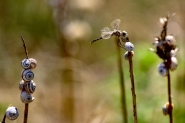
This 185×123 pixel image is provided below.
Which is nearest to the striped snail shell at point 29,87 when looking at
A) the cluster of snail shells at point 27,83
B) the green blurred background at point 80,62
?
the cluster of snail shells at point 27,83

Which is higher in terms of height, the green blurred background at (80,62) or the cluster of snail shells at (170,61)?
the green blurred background at (80,62)

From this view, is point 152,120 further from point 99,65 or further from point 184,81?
point 99,65

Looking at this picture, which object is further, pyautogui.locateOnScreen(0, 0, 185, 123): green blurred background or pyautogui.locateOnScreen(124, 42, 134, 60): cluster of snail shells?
pyautogui.locateOnScreen(0, 0, 185, 123): green blurred background

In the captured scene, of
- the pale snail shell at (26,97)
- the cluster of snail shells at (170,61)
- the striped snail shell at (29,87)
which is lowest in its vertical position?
the pale snail shell at (26,97)

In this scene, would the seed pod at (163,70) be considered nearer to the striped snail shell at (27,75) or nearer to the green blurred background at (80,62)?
→ the striped snail shell at (27,75)

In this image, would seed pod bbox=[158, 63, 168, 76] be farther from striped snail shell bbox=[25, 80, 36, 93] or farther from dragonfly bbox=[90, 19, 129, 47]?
striped snail shell bbox=[25, 80, 36, 93]

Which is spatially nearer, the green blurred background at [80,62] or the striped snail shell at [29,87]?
the striped snail shell at [29,87]

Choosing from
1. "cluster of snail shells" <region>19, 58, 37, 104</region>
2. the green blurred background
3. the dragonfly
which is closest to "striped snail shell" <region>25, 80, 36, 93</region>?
"cluster of snail shells" <region>19, 58, 37, 104</region>

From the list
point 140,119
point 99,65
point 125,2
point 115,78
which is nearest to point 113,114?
point 140,119
